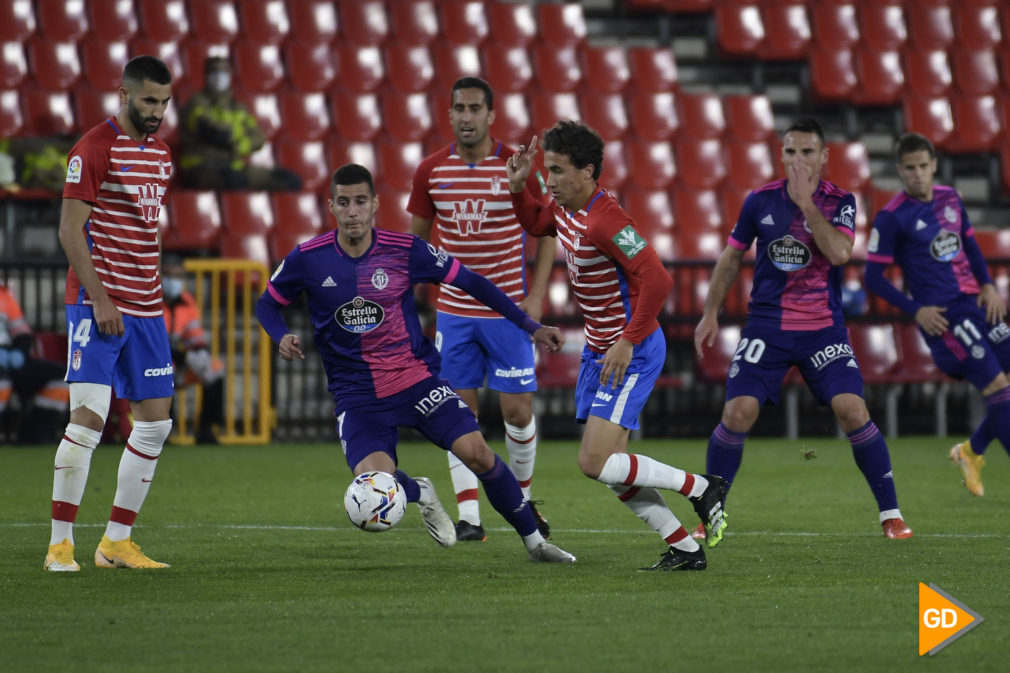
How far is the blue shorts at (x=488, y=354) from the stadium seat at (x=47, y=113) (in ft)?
24.2

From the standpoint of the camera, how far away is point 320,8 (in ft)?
50.6

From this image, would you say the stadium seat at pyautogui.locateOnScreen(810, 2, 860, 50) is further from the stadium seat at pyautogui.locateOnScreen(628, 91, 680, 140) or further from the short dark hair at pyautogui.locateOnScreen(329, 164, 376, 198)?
the short dark hair at pyautogui.locateOnScreen(329, 164, 376, 198)

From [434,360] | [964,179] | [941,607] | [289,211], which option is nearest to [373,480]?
[434,360]

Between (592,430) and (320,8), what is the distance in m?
10.6

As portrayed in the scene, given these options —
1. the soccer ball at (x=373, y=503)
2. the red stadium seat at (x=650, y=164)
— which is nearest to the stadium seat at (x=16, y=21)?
the red stadium seat at (x=650, y=164)

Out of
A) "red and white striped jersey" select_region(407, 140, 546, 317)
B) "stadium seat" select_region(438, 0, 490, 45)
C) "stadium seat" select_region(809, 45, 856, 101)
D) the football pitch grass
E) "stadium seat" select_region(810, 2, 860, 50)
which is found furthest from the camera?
"stadium seat" select_region(810, 2, 860, 50)

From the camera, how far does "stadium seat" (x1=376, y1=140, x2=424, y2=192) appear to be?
1429 centimetres

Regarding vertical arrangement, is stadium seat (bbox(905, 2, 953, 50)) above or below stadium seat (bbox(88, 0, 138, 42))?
above

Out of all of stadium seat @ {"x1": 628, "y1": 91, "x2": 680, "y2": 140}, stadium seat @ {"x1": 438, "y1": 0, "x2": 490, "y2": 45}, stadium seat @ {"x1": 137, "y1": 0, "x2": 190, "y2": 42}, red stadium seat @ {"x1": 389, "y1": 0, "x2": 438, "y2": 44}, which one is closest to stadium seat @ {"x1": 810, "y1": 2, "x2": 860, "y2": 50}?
stadium seat @ {"x1": 628, "y1": 91, "x2": 680, "y2": 140}

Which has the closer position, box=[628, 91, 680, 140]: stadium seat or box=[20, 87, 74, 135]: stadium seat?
box=[20, 87, 74, 135]: stadium seat

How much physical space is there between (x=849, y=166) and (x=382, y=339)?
10.9 m

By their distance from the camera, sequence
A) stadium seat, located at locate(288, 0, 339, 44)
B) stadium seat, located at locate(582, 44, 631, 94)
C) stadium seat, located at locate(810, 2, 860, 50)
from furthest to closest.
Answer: stadium seat, located at locate(810, 2, 860, 50), stadium seat, located at locate(582, 44, 631, 94), stadium seat, located at locate(288, 0, 339, 44)

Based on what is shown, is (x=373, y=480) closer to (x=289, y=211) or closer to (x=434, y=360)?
(x=434, y=360)

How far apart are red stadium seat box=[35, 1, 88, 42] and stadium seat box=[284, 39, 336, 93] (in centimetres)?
198
